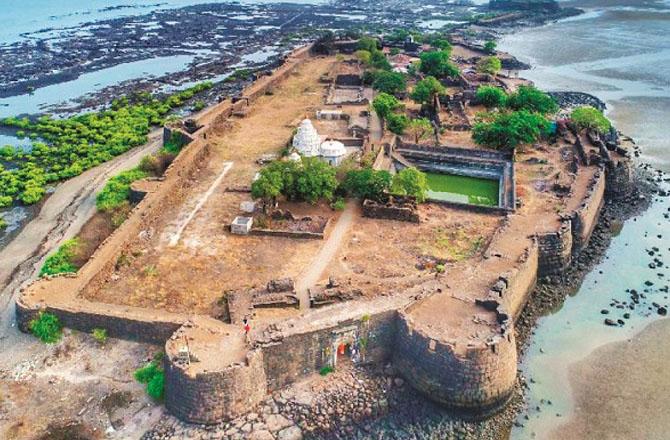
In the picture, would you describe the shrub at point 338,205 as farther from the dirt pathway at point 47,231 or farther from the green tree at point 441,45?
the green tree at point 441,45

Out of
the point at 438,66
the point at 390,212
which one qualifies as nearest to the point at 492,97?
the point at 438,66

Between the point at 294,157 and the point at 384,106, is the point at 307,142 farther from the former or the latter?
the point at 384,106

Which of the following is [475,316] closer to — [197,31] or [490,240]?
[490,240]

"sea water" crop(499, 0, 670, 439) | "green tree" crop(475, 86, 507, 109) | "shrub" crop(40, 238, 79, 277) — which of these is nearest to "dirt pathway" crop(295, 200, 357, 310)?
"sea water" crop(499, 0, 670, 439)

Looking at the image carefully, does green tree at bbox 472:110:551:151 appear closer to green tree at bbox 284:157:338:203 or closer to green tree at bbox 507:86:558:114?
green tree at bbox 507:86:558:114

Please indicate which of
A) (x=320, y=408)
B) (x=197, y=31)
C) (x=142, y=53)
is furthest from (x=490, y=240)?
(x=197, y=31)
